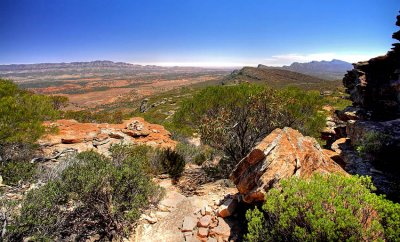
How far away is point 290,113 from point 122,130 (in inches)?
481

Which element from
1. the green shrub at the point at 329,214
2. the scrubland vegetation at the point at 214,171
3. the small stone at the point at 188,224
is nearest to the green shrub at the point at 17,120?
the scrubland vegetation at the point at 214,171

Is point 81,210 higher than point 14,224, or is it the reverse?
point 14,224

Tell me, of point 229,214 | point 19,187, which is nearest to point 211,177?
point 229,214

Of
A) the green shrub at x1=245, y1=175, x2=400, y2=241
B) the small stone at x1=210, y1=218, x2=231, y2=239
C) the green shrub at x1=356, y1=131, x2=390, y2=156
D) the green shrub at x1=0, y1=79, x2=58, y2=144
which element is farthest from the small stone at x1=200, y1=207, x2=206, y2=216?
the green shrub at x1=0, y1=79, x2=58, y2=144

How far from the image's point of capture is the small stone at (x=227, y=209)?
338 inches

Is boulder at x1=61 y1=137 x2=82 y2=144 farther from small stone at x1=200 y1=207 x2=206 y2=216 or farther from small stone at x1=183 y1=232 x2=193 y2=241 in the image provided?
small stone at x1=183 y1=232 x2=193 y2=241

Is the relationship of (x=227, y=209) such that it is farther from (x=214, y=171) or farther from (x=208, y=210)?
(x=214, y=171)

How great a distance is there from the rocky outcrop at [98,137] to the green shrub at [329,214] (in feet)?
37.1

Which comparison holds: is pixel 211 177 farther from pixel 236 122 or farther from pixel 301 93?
pixel 301 93

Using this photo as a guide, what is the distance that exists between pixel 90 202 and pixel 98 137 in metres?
9.67

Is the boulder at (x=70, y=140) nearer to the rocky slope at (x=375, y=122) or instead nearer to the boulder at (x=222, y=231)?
the boulder at (x=222, y=231)

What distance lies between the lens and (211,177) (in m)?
13.4

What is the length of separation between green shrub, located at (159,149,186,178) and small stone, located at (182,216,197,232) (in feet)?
17.7

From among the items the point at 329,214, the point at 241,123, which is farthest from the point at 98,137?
the point at 329,214
